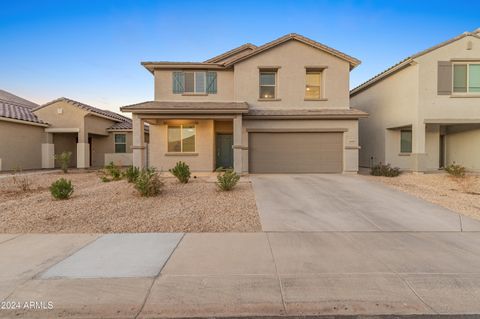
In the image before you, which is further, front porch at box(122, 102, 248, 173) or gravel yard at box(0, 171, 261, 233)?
front porch at box(122, 102, 248, 173)

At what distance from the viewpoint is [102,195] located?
8852 mm

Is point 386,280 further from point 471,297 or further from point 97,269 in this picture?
point 97,269

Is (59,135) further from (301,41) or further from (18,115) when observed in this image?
(301,41)

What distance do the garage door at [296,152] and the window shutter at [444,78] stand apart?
222 inches

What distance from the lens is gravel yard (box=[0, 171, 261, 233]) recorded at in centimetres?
590

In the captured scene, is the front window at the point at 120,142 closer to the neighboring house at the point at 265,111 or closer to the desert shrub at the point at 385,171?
the neighboring house at the point at 265,111

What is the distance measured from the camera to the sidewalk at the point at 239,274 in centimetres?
305

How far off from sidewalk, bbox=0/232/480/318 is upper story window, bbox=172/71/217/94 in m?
11.0

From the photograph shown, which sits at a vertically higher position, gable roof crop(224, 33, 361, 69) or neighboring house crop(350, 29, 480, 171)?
gable roof crop(224, 33, 361, 69)

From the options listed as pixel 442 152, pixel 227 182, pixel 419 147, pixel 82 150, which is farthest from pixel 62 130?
pixel 442 152

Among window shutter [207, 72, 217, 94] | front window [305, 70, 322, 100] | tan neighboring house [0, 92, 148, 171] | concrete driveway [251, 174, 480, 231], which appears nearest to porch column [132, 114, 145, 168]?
window shutter [207, 72, 217, 94]

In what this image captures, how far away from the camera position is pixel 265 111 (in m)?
13.9

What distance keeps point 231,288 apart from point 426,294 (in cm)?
253

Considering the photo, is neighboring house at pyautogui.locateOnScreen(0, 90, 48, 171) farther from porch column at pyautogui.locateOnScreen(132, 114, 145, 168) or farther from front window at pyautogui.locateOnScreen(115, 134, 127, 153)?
porch column at pyautogui.locateOnScreen(132, 114, 145, 168)
